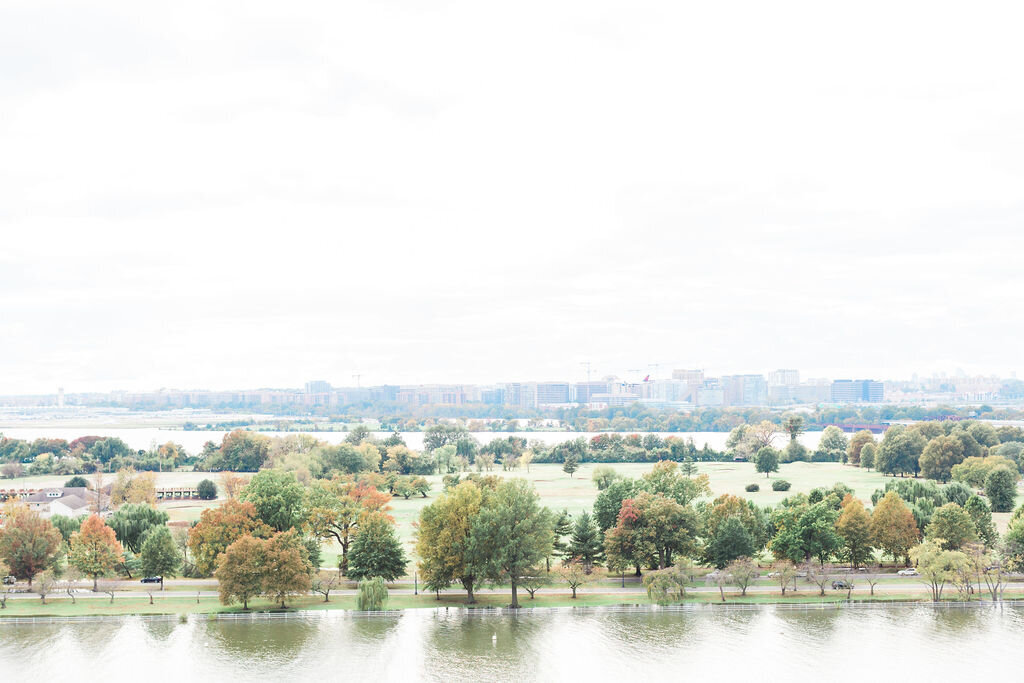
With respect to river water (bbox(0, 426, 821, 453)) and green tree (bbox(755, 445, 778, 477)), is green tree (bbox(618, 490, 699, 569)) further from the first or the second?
river water (bbox(0, 426, 821, 453))

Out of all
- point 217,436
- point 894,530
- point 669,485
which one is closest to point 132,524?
point 669,485

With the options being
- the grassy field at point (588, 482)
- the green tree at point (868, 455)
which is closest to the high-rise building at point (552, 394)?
the grassy field at point (588, 482)

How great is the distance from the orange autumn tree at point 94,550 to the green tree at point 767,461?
43434 mm

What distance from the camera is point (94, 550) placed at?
26.9 m

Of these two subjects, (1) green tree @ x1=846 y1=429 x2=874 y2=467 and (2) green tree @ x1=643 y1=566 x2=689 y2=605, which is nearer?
(2) green tree @ x1=643 y1=566 x2=689 y2=605

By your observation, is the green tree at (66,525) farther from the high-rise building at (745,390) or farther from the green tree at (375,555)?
the high-rise building at (745,390)

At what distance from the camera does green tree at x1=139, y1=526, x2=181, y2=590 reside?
26797 millimetres

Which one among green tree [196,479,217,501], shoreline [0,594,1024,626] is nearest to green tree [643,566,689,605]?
shoreline [0,594,1024,626]

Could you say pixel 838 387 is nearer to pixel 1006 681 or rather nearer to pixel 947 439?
pixel 947 439

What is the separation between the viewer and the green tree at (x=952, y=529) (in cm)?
2683

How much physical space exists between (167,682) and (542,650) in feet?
28.5

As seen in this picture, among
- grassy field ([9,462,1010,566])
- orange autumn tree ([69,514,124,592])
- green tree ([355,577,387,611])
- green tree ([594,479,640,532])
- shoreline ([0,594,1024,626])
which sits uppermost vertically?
green tree ([594,479,640,532])

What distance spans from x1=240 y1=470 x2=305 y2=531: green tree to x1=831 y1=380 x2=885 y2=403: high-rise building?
178075mm

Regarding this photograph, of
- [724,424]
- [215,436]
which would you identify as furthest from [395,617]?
[724,424]
